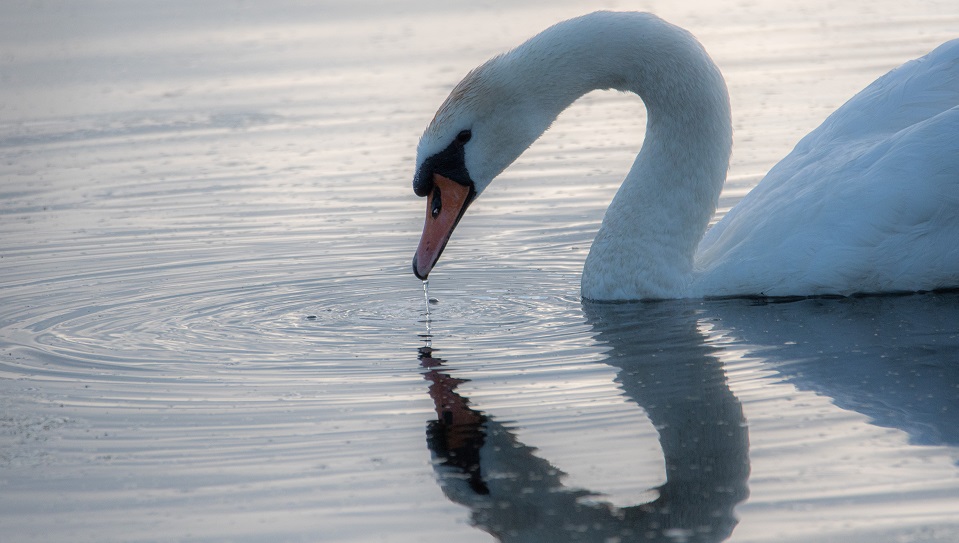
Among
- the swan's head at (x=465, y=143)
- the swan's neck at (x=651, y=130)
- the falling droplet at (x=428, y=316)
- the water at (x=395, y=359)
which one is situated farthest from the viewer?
the swan's neck at (x=651, y=130)

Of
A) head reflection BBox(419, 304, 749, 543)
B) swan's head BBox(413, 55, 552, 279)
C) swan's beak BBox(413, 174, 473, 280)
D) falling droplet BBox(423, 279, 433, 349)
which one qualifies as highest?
swan's head BBox(413, 55, 552, 279)

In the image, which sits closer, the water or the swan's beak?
the water

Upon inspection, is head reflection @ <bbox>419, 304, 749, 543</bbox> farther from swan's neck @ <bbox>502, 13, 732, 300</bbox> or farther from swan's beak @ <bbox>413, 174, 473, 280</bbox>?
swan's neck @ <bbox>502, 13, 732, 300</bbox>

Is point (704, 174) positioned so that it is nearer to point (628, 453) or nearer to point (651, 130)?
point (651, 130)

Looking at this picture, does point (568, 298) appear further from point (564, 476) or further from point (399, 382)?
point (564, 476)

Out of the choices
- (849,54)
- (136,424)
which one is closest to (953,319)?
(136,424)

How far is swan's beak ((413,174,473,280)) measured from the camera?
660cm

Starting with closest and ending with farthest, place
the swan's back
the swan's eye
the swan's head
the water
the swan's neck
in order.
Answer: the water, the swan's back, the swan's head, the swan's eye, the swan's neck

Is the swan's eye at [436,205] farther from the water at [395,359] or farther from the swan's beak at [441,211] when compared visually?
the water at [395,359]

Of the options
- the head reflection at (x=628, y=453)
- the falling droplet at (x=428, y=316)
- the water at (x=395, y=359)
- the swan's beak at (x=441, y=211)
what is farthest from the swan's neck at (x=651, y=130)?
the head reflection at (x=628, y=453)

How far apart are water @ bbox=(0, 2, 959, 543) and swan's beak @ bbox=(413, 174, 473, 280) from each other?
32cm

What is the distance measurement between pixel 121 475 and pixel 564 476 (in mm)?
1329

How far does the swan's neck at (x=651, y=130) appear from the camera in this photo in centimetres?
677

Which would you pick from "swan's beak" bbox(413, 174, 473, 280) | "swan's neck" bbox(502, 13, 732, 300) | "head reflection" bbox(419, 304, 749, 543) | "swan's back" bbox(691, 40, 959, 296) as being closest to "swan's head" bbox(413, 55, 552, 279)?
"swan's beak" bbox(413, 174, 473, 280)
